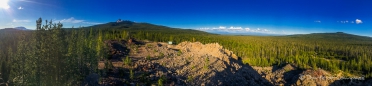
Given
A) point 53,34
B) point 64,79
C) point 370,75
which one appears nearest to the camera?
point 53,34

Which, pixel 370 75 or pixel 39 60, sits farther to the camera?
pixel 370 75

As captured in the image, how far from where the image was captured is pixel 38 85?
545 inches

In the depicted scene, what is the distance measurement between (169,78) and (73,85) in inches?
363

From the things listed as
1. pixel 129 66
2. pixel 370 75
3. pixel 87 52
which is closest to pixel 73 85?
pixel 87 52

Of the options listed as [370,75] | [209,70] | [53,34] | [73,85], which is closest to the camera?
[53,34]

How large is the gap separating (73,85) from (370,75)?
2029 inches

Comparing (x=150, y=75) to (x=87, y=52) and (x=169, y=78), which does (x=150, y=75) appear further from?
(x=87, y=52)

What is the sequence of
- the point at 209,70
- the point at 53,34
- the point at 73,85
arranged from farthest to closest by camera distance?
1. the point at 209,70
2. the point at 73,85
3. the point at 53,34

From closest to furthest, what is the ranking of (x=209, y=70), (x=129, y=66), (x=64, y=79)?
(x=64, y=79)
(x=209, y=70)
(x=129, y=66)

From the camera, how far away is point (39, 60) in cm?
1374

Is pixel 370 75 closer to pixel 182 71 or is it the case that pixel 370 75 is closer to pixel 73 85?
pixel 182 71

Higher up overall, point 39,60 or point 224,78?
point 39,60

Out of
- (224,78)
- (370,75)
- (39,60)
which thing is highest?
(39,60)

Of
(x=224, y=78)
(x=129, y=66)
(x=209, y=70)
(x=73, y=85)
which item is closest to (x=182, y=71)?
(x=209, y=70)
